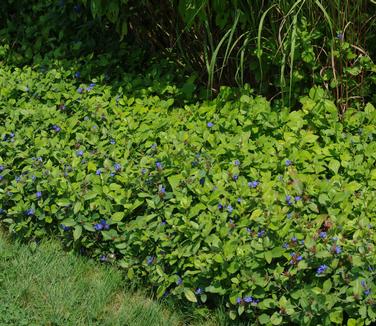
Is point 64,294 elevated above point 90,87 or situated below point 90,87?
below

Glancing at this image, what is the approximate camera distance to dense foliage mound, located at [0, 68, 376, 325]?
2.85m

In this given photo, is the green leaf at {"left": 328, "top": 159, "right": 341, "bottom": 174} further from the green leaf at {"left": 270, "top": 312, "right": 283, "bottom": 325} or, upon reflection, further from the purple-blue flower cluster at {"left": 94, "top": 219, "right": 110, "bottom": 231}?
the purple-blue flower cluster at {"left": 94, "top": 219, "right": 110, "bottom": 231}

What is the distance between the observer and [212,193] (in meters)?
3.22

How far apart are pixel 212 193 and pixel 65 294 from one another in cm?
80

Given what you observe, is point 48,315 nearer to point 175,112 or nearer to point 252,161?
point 252,161

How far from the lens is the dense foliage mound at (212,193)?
2852 millimetres

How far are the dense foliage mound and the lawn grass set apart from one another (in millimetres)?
92

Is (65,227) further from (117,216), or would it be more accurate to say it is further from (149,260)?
(149,260)

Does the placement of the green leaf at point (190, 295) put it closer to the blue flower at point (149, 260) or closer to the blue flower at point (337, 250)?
the blue flower at point (149, 260)

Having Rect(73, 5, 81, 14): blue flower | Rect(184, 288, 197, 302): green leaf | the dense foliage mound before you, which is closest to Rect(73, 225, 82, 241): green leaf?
the dense foliage mound

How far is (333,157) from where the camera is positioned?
3.41 metres

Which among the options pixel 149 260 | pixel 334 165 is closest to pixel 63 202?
pixel 149 260

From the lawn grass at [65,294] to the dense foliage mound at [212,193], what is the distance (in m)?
0.09

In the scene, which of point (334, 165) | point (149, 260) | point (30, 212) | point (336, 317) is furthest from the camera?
point (30, 212)
